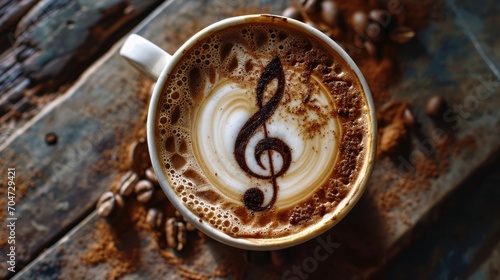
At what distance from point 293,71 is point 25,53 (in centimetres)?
70

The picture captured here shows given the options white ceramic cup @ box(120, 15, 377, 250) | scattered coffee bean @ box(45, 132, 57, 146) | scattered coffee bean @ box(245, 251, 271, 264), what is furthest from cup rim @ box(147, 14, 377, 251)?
scattered coffee bean @ box(45, 132, 57, 146)

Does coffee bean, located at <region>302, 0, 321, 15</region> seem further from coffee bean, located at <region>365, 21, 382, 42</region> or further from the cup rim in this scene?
the cup rim

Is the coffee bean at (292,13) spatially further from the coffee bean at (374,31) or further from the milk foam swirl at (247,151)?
the milk foam swirl at (247,151)

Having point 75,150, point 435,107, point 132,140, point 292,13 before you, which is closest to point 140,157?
point 132,140


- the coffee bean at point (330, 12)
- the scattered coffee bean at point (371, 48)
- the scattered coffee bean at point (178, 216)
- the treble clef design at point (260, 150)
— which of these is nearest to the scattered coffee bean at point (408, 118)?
the scattered coffee bean at point (371, 48)

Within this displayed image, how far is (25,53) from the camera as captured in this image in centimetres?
128

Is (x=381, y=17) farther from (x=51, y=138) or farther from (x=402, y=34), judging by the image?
(x=51, y=138)

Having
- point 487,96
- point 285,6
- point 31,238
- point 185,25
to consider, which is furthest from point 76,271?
point 487,96

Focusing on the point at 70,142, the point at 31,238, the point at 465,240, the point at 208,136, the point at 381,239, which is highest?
the point at 208,136

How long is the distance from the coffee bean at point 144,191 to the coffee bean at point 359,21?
0.61 metres

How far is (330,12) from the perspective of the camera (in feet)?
4.05

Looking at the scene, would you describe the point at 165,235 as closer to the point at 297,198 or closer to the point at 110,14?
the point at 297,198

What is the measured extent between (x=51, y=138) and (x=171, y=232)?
1.19 ft

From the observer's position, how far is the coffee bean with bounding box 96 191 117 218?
1.18m
